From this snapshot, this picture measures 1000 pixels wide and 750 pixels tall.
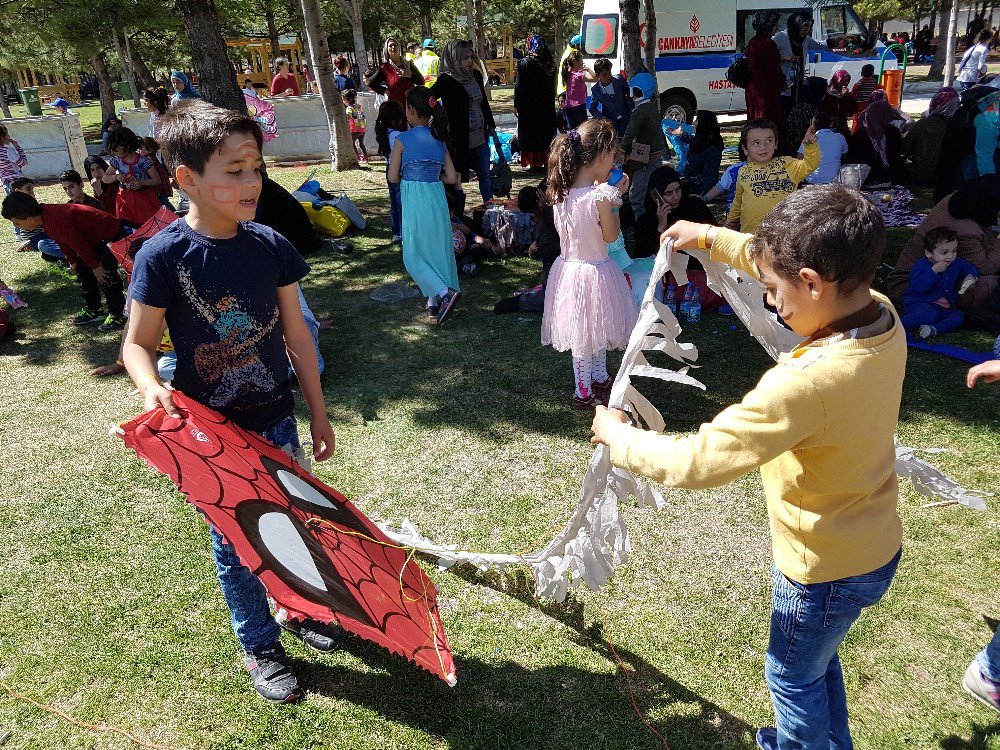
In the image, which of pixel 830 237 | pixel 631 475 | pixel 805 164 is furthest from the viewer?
pixel 805 164

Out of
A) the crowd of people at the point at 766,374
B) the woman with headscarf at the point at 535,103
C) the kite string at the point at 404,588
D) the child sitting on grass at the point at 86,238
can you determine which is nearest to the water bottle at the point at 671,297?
the crowd of people at the point at 766,374

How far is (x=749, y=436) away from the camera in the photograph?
1.57 meters

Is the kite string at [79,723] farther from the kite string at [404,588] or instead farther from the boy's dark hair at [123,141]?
the boy's dark hair at [123,141]

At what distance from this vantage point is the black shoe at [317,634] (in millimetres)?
2834

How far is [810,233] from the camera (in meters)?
1.54

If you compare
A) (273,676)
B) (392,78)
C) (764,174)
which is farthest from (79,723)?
(392,78)

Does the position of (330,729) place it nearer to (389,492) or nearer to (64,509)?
(389,492)

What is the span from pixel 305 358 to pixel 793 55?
9.58m

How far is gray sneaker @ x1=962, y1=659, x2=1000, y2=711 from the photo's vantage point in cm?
238

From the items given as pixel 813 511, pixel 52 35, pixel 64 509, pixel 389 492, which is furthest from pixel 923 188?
pixel 52 35

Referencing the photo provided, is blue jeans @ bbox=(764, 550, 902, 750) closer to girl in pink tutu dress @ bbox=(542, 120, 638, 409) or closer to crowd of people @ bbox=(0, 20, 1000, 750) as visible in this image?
crowd of people @ bbox=(0, 20, 1000, 750)

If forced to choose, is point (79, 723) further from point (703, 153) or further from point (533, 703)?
point (703, 153)

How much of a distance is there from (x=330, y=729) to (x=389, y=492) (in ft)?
4.82

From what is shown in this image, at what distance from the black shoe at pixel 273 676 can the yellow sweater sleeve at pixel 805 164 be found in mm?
4534
